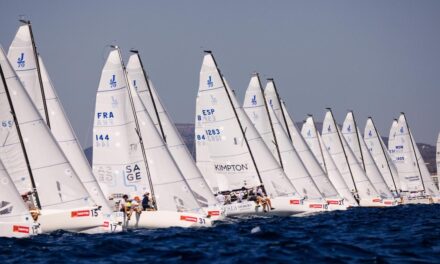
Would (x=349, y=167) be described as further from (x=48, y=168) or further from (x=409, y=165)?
Result: (x=48, y=168)

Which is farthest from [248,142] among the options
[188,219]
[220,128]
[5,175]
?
[5,175]

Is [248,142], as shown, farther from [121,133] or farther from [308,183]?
[121,133]

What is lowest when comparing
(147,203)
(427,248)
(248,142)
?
(427,248)

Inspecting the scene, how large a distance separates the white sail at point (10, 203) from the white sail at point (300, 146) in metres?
28.6

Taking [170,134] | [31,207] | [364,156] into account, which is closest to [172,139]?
[170,134]

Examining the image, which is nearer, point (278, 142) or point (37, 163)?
point (37, 163)

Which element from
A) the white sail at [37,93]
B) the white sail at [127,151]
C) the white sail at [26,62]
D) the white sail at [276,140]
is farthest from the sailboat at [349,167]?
the white sail at [26,62]

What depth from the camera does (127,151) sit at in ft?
124

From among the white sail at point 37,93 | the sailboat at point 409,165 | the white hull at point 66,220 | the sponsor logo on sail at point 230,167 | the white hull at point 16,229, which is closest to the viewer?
the white hull at point 16,229

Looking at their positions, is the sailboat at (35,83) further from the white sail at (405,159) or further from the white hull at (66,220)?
the white sail at (405,159)

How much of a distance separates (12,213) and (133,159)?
11.3m

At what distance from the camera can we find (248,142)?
46688 millimetres

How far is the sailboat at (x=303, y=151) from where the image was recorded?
171ft

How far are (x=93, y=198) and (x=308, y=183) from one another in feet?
64.1
